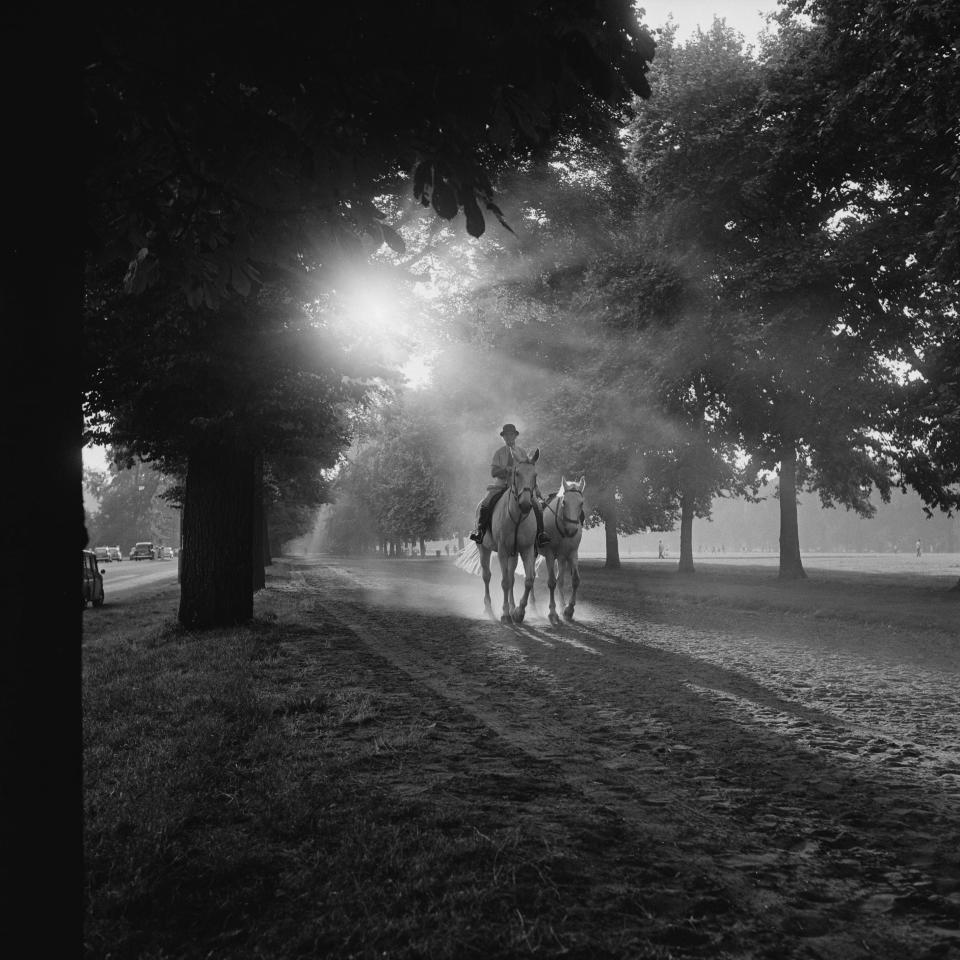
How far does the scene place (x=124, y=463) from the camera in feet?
53.4

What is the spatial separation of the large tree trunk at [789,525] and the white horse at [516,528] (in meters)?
15.4

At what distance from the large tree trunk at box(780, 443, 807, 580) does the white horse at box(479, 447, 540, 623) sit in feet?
50.5

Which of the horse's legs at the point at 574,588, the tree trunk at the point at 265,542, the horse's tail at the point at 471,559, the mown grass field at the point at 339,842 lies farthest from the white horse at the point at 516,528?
the tree trunk at the point at 265,542

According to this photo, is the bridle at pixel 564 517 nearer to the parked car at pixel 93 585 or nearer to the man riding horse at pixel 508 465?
the man riding horse at pixel 508 465

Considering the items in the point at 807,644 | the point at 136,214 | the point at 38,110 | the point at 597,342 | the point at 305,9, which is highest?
the point at 597,342

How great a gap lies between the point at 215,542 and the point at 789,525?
69.6 feet

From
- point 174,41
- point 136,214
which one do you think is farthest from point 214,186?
point 174,41

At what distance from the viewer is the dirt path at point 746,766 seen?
297cm

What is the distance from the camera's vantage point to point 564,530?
45.4 feet

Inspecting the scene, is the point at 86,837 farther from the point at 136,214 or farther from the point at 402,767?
the point at 136,214

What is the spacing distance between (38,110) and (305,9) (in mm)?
1146

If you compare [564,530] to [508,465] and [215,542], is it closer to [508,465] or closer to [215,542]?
[508,465]

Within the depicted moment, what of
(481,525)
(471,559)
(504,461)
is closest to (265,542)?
(471,559)

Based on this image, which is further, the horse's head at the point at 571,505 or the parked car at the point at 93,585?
the parked car at the point at 93,585
